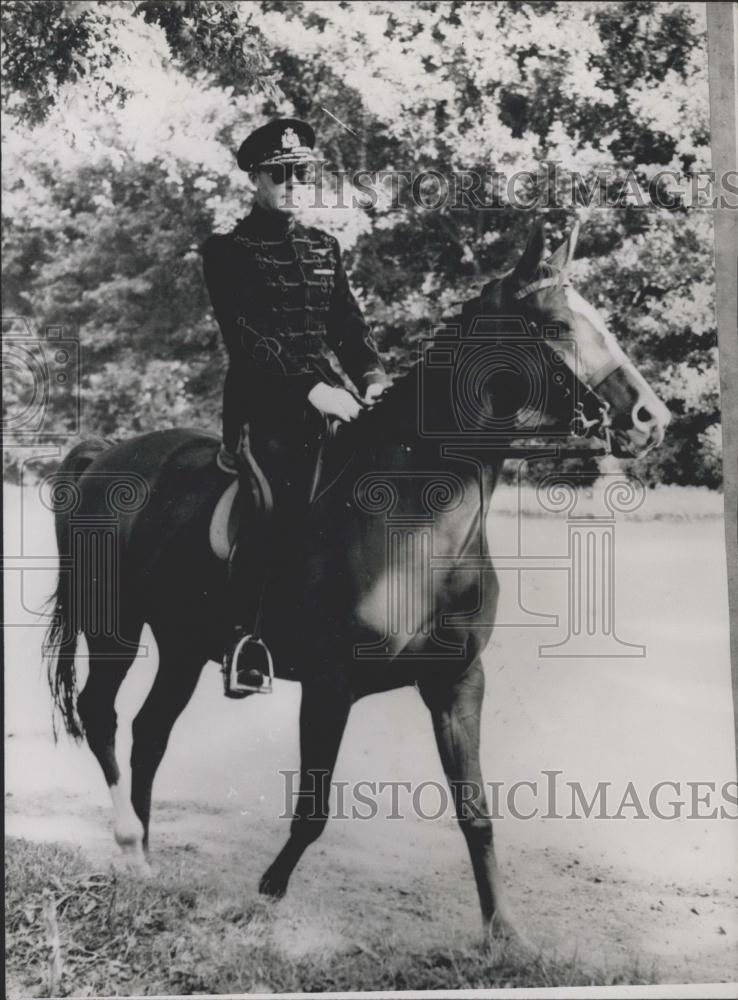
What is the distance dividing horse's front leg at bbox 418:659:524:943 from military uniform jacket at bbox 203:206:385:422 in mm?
1245

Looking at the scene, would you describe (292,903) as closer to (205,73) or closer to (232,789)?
(232,789)

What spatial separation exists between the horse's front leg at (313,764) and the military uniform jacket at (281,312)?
45.2 inches

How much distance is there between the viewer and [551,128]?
4223mm

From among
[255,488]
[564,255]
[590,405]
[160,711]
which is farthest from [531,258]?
[160,711]

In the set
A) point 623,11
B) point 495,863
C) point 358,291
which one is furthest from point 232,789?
point 623,11

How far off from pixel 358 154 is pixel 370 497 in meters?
1.43

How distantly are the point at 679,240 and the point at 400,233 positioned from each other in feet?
3.77

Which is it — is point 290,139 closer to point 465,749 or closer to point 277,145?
point 277,145

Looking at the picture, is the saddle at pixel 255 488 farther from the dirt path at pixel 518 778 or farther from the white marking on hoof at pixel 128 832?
the white marking on hoof at pixel 128 832

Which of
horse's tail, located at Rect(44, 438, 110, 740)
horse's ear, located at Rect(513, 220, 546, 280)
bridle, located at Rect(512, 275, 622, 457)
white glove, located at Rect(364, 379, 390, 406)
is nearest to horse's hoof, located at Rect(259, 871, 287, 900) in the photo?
horse's tail, located at Rect(44, 438, 110, 740)

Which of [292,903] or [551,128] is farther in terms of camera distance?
[551,128]

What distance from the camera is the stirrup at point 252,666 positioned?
13.0 feet

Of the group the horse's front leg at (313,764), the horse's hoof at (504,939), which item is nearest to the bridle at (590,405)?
the horse's front leg at (313,764)

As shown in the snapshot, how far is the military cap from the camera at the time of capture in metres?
4.12
